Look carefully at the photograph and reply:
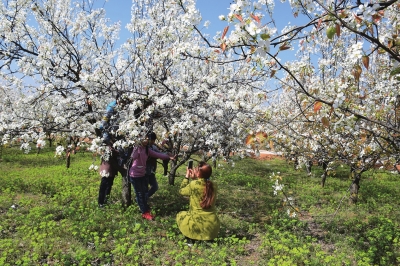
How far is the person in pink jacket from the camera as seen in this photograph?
6.12m

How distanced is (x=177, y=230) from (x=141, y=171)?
1.35m

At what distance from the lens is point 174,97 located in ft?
19.4

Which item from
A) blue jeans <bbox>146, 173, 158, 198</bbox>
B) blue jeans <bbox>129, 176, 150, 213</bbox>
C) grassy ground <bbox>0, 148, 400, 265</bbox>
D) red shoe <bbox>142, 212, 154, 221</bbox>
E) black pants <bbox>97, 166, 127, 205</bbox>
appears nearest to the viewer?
grassy ground <bbox>0, 148, 400, 265</bbox>

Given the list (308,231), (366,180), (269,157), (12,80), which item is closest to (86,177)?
(12,80)

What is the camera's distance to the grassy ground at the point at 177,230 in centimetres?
489

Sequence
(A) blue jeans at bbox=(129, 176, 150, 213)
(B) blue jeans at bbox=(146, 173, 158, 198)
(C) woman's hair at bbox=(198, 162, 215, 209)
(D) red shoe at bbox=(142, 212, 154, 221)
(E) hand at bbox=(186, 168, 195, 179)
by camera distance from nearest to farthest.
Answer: (C) woman's hair at bbox=(198, 162, 215, 209) → (E) hand at bbox=(186, 168, 195, 179) → (A) blue jeans at bbox=(129, 176, 150, 213) → (D) red shoe at bbox=(142, 212, 154, 221) → (B) blue jeans at bbox=(146, 173, 158, 198)

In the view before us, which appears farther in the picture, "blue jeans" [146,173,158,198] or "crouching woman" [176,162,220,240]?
"blue jeans" [146,173,158,198]

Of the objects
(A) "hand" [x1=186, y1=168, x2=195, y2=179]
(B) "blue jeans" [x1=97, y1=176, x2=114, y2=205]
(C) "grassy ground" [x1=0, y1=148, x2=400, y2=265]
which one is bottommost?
A: (C) "grassy ground" [x1=0, y1=148, x2=400, y2=265]

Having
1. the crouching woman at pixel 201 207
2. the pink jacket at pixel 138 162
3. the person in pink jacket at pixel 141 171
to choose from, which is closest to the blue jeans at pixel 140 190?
the person in pink jacket at pixel 141 171

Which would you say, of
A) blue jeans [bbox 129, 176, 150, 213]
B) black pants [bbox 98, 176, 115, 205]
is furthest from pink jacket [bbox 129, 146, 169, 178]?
black pants [bbox 98, 176, 115, 205]

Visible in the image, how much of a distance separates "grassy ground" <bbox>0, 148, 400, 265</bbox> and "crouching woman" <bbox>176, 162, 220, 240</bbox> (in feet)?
0.66

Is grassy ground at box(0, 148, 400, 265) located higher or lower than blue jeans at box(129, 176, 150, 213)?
lower

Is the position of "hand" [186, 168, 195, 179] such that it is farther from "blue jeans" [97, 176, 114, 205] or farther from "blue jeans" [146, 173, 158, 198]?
"blue jeans" [97, 176, 114, 205]

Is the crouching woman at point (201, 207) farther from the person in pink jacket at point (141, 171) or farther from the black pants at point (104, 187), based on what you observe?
the black pants at point (104, 187)
